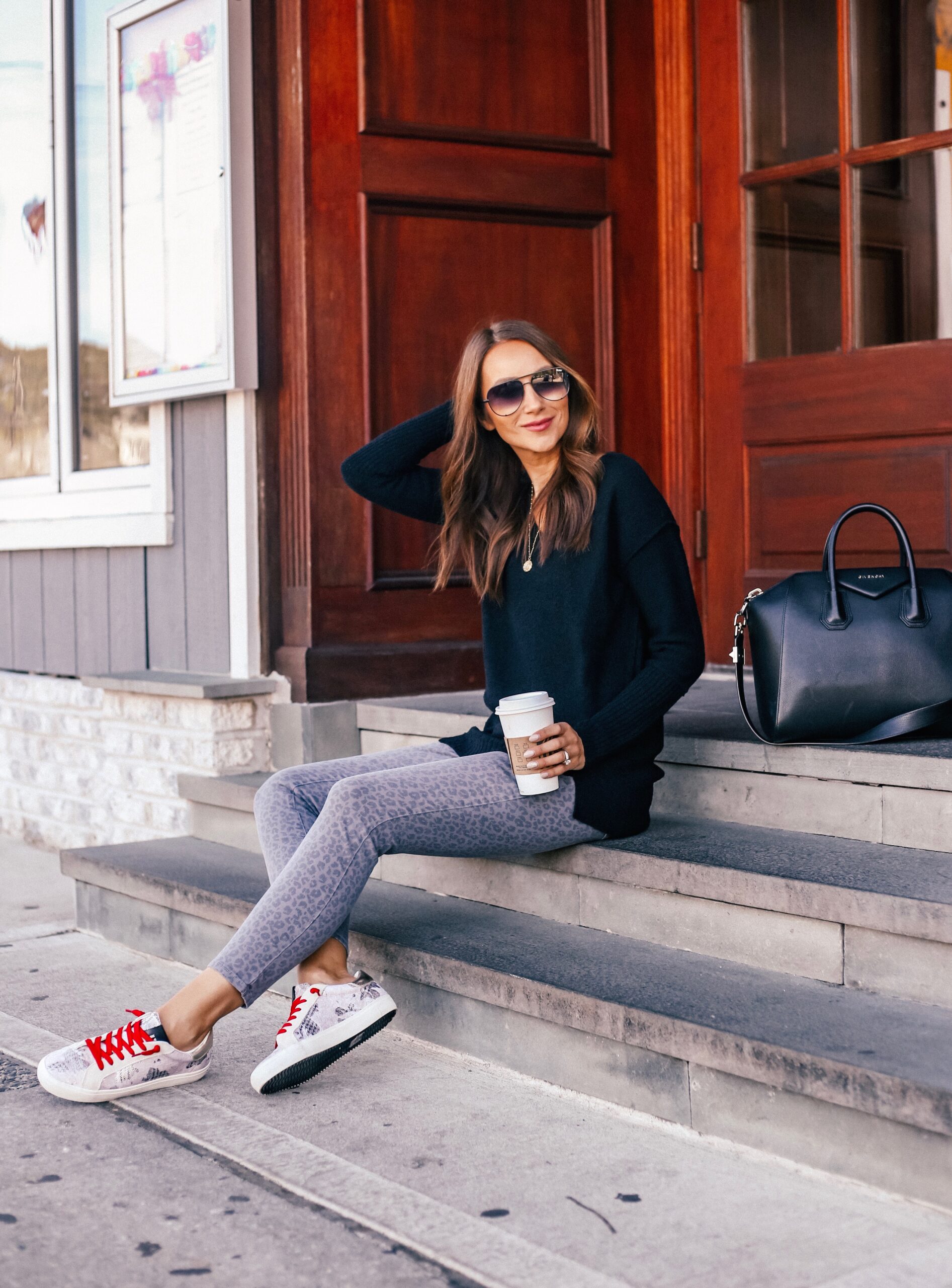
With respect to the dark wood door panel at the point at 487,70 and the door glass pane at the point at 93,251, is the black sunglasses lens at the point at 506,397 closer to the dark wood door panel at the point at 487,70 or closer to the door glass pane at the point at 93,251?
the dark wood door panel at the point at 487,70

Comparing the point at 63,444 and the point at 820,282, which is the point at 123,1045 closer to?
the point at 820,282

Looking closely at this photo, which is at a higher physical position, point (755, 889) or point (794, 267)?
point (794, 267)

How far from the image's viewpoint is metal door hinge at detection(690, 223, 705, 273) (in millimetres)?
4555

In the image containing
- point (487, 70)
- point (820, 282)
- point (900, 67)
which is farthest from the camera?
point (487, 70)

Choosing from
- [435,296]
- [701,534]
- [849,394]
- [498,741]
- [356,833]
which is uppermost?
[435,296]

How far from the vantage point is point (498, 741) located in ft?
9.78

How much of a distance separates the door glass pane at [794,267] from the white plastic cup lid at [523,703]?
6.82ft

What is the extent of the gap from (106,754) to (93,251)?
5.64 ft

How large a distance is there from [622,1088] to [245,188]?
2764 mm

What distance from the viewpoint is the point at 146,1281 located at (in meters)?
1.99

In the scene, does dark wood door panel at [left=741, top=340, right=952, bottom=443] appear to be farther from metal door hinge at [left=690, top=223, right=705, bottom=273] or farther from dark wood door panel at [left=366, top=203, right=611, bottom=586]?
dark wood door panel at [left=366, top=203, right=611, bottom=586]

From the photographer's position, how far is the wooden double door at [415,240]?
4145 mm

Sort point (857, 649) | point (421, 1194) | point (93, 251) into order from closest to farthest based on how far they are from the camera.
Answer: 1. point (421, 1194)
2. point (857, 649)
3. point (93, 251)

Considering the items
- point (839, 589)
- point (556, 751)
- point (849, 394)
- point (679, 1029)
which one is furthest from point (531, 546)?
point (849, 394)
